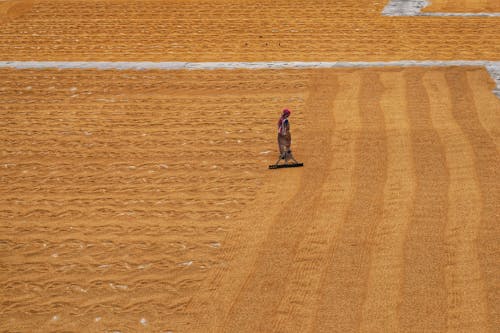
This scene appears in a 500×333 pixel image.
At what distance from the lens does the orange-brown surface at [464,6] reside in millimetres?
21438

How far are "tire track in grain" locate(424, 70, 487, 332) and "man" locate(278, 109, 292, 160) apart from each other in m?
2.28

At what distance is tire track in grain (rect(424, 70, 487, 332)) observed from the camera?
8.02 m

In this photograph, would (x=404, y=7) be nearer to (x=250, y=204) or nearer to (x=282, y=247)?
(x=250, y=204)

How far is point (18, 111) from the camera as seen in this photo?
50.4 feet

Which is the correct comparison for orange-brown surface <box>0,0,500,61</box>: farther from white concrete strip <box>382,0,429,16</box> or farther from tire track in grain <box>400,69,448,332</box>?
tire track in grain <box>400,69,448,332</box>

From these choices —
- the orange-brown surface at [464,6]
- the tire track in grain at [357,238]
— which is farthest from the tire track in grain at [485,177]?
the orange-brown surface at [464,6]

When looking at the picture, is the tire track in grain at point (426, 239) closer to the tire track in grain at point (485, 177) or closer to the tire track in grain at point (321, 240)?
the tire track in grain at point (485, 177)

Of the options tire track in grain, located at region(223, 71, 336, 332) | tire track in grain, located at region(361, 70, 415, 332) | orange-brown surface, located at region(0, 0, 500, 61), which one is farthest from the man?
orange-brown surface, located at region(0, 0, 500, 61)

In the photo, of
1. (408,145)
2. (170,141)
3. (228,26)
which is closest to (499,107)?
(408,145)

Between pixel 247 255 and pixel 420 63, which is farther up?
pixel 247 255

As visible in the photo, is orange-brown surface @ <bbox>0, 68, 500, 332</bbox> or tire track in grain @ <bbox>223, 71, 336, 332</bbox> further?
orange-brown surface @ <bbox>0, 68, 500, 332</bbox>

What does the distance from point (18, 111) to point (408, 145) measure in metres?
7.24

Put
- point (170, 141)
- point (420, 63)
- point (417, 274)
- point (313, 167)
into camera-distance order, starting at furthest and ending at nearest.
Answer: point (420, 63) < point (170, 141) < point (313, 167) < point (417, 274)

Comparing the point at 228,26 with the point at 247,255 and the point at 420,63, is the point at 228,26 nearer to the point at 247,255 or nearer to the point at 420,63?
the point at 420,63
